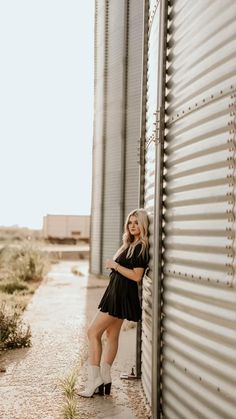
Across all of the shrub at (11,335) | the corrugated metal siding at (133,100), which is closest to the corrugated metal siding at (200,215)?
the shrub at (11,335)

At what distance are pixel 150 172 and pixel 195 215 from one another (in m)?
1.72

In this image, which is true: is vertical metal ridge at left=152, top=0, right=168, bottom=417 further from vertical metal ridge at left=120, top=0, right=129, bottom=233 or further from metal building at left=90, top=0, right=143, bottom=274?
vertical metal ridge at left=120, top=0, right=129, bottom=233

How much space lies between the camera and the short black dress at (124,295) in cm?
488

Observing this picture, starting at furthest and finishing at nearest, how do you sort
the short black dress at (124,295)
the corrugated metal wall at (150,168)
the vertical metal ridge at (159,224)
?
the short black dress at (124,295)
the corrugated metal wall at (150,168)
the vertical metal ridge at (159,224)

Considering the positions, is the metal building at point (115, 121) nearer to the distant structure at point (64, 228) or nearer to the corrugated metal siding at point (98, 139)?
the corrugated metal siding at point (98, 139)

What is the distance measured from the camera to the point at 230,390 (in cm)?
279

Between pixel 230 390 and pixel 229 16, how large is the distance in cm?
206

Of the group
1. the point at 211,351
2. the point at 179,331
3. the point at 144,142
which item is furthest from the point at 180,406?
the point at 144,142

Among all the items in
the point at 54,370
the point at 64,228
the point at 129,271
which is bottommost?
the point at 54,370

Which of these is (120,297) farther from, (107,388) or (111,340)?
(107,388)

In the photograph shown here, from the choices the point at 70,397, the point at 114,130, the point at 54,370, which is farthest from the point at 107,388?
the point at 114,130

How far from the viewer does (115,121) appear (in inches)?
653

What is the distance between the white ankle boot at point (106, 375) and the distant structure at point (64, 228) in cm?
3782

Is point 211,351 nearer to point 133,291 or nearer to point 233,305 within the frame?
point 233,305
